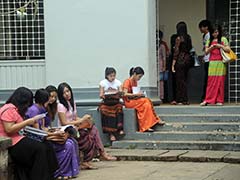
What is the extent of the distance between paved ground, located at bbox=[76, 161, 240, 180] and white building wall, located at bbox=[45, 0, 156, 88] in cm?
261

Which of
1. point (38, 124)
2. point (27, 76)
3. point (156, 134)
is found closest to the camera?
point (38, 124)

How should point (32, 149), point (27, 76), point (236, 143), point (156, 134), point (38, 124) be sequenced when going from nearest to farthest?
1. point (32, 149)
2. point (38, 124)
3. point (236, 143)
4. point (156, 134)
5. point (27, 76)

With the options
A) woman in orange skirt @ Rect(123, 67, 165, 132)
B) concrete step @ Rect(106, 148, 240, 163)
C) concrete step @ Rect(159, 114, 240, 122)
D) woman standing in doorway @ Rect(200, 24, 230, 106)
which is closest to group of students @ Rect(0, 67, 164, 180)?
woman in orange skirt @ Rect(123, 67, 165, 132)

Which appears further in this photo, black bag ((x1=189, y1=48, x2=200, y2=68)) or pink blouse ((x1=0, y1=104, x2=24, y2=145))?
black bag ((x1=189, y1=48, x2=200, y2=68))

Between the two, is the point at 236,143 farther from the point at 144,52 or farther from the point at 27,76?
the point at 27,76

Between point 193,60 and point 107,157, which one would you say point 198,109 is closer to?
point 193,60

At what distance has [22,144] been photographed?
623cm

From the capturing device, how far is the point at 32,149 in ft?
20.5

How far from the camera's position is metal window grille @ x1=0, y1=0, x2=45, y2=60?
37.0ft

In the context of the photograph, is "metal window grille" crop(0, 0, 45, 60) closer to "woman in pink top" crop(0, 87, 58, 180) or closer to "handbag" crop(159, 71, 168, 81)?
"handbag" crop(159, 71, 168, 81)

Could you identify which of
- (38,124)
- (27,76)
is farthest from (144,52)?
(38,124)

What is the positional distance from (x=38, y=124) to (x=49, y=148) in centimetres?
50

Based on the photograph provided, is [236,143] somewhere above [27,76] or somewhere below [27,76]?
below

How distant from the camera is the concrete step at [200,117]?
31.4 feet
